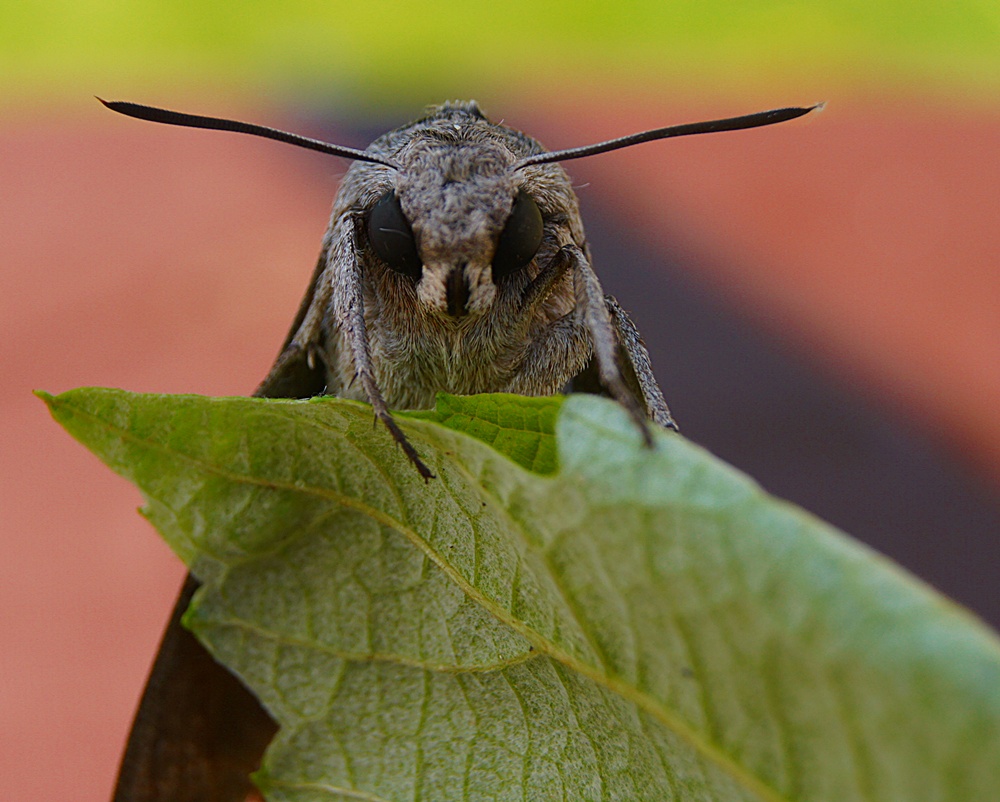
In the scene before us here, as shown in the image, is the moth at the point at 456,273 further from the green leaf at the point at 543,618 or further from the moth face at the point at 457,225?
the green leaf at the point at 543,618

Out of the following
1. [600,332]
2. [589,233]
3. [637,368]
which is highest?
[600,332]

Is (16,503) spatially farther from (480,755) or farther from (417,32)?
(417,32)

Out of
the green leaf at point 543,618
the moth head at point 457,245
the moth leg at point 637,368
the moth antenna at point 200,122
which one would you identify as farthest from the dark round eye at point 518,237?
the green leaf at point 543,618

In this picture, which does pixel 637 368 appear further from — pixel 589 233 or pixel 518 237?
pixel 589 233

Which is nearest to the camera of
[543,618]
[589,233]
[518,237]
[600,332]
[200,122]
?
[543,618]

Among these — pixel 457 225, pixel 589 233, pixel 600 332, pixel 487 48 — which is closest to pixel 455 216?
pixel 457 225

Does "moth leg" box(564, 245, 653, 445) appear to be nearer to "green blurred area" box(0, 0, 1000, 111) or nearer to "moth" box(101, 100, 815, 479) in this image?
"moth" box(101, 100, 815, 479)
